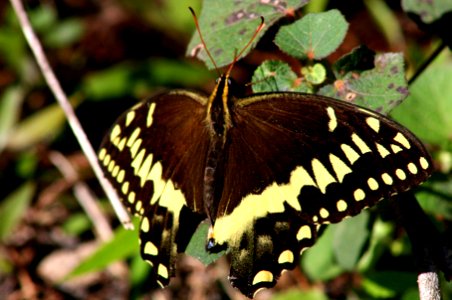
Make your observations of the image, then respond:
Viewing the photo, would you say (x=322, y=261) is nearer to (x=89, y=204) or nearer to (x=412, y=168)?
(x=412, y=168)

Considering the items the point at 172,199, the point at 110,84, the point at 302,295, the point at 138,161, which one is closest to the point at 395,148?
the point at 172,199

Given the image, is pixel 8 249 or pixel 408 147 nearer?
pixel 408 147

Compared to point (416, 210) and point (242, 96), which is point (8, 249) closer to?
point (242, 96)

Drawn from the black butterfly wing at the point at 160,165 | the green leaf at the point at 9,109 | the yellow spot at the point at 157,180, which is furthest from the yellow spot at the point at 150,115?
the green leaf at the point at 9,109

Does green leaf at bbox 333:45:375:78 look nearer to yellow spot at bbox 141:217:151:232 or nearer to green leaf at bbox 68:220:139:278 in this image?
yellow spot at bbox 141:217:151:232

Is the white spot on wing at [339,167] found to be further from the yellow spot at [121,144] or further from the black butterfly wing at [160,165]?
the yellow spot at [121,144]

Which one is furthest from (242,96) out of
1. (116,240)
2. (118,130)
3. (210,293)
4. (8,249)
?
(8,249)
